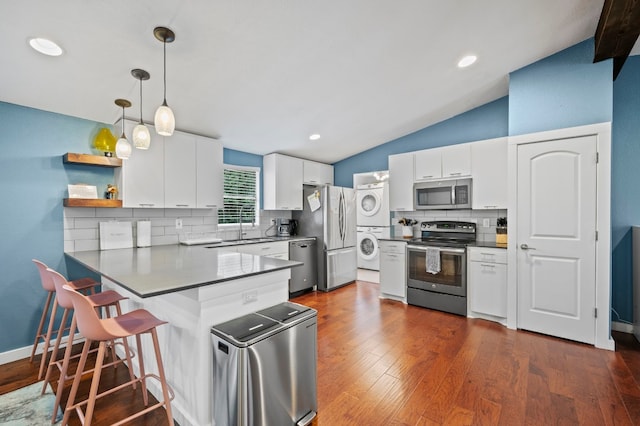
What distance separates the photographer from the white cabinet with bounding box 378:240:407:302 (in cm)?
407

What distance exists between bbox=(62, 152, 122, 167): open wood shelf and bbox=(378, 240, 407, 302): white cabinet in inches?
136

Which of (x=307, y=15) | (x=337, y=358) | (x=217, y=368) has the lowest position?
(x=337, y=358)

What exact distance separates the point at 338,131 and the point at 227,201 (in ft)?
6.63

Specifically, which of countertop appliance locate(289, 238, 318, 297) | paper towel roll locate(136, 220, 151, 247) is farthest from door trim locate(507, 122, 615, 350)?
paper towel roll locate(136, 220, 151, 247)

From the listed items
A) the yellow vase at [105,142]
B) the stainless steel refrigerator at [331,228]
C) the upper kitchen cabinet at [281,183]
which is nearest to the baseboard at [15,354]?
the yellow vase at [105,142]

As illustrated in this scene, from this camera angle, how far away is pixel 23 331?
106 inches

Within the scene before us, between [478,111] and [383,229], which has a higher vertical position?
[478,111]

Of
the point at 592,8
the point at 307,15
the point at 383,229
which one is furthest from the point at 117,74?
the point at 383,229

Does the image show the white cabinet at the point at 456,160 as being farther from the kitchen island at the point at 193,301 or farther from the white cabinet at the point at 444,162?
the kitchen island at the point at 193,301

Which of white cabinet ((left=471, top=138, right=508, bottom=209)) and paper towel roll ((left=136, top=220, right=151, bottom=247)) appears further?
white cabinet ((left=471, top=138, right=508, bottom=209))

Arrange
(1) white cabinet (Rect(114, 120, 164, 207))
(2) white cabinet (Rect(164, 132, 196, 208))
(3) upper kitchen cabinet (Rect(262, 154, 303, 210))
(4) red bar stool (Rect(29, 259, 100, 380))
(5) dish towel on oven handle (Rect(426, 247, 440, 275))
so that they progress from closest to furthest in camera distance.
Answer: (4) red bar stool (Rect(29, 259, 100, 380)), (1) white cabinet (Rect(114, 120, 164, 207)), (2) white cabinet (Rect(164, 132, 196, 208)), (5) dish towel on oven handle (Rect(426, 247, 440, 275)), (3) upper kitchen cabinet (Rect(262, 154, 303, 210))

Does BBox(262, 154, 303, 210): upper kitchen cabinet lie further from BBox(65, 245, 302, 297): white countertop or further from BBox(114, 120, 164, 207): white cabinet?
BBox(65, 245, 302, 297): white countertop

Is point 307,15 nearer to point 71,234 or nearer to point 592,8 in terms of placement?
point 592,8

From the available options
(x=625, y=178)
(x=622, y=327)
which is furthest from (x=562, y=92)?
(x=622, y=327)
